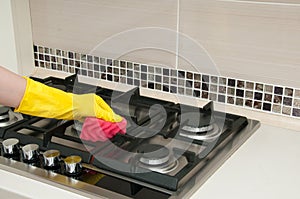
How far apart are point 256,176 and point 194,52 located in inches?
18.0

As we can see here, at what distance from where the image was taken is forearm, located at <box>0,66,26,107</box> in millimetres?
988

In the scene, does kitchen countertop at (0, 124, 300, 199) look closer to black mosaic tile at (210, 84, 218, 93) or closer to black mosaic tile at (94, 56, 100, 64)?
black mosaic tile at (210, 84, 218, 93)

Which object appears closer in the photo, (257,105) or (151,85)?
(257,105)

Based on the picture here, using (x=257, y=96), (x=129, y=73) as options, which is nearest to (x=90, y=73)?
(x=129, y=73)

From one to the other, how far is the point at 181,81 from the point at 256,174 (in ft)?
1.48

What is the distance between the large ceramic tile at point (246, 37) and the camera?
1.14m

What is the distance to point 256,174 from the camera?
3.18ft

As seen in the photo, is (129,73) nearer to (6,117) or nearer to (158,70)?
(158,70)

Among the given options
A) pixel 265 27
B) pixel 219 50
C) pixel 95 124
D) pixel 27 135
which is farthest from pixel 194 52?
pixel 27 135

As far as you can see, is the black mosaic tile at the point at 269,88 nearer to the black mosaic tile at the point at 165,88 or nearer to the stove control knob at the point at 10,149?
the black mosaic tile at the point at 165,88

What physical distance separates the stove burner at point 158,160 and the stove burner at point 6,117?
39 centimetres

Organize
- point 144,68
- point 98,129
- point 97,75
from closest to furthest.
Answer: point 98,129 < point 144,68 < point 97,75

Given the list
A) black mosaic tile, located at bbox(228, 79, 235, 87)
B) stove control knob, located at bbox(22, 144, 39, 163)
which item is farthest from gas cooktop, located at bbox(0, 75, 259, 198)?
black mosaic tile, located at bbox(228, 79, 235, 87)

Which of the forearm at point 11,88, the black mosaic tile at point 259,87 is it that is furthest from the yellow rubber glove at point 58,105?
the black mosaic tile at point 259,87
